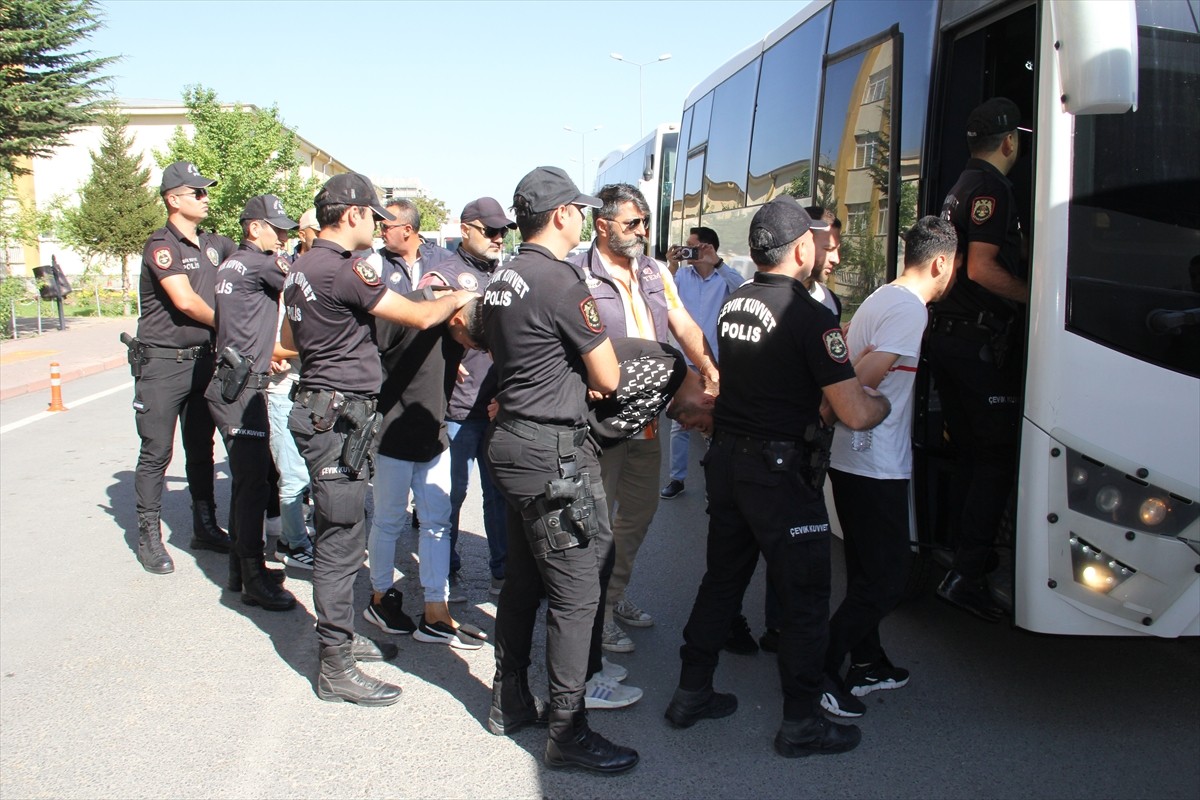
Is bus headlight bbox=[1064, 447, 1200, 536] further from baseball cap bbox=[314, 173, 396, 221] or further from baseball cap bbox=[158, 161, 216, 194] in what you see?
baseball cap bbox=[158, 161, 216, 194]

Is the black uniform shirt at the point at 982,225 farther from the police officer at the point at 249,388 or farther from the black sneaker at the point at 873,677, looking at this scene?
the police officer at the point at 249,388

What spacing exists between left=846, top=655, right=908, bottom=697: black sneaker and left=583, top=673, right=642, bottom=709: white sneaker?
913 millimetres

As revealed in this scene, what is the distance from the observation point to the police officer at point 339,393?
383 cm

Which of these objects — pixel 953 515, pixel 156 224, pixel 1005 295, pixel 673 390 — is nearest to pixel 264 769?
pixel 673 390

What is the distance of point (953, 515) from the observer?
14.0ft

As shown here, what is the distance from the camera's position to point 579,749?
3.42 metres

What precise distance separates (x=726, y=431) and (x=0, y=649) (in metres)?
3.63

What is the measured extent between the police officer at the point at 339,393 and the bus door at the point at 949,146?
7.21 ft

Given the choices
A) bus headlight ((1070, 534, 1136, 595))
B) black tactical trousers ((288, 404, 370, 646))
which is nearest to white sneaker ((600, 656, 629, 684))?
black tactical trousers ((288, 404, 370, 646))

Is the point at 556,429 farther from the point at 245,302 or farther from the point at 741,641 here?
the point at 245,302

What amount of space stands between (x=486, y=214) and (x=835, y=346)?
2.50 m

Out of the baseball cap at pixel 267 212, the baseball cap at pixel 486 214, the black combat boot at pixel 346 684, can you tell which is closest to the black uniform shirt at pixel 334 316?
the black combat boot at pixel 346 684

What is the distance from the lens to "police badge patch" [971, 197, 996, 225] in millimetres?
3832

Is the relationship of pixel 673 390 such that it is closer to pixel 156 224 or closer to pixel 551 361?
pixel 551 361
